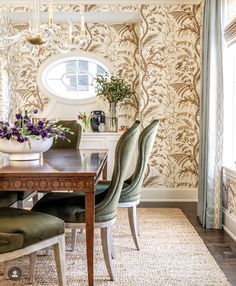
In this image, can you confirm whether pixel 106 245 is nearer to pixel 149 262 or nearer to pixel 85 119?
pixel 149 262

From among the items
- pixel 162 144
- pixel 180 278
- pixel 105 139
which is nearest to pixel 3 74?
pixel 105 139

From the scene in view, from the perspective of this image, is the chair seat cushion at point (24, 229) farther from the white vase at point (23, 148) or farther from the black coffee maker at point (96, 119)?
the black coffee maker at point (96, 119)

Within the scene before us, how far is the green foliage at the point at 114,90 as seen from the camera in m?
5.17

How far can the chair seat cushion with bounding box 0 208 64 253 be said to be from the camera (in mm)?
1967

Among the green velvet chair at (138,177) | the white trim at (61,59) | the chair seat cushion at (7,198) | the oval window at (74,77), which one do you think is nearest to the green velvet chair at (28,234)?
the chair seat cushion at (7,198)

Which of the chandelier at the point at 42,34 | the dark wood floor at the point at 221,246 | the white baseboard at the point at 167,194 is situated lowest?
the dark wood floor at the point at 221,246

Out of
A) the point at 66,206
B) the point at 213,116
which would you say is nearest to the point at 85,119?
the point at 213,116

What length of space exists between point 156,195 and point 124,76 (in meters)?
1.70

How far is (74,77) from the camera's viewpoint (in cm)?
564

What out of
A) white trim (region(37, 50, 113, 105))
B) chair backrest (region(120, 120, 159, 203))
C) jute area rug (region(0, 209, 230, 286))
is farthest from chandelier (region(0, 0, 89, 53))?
A: jute area rug (region(0, 209, 230, 286))

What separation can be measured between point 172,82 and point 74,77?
1453 mm

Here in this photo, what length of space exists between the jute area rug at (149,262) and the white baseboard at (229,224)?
1.03 feet

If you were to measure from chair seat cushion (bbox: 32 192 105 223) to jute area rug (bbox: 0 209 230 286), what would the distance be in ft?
1.46

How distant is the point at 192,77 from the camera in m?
5.08
